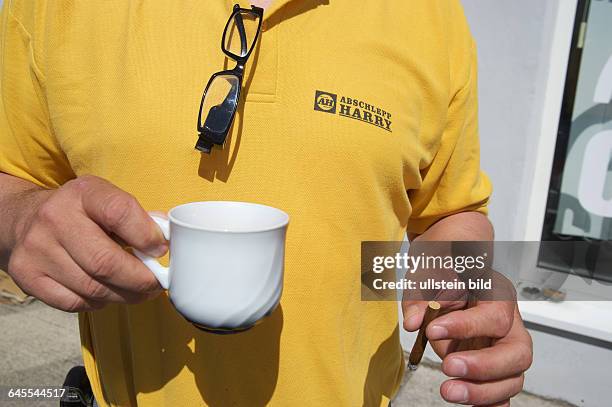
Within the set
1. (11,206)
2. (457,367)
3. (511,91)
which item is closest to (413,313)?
(457,367)

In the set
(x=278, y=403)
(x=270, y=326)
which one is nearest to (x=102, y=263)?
(x=270, y=326)

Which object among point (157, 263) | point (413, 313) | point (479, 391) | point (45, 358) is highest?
point (157, 263)

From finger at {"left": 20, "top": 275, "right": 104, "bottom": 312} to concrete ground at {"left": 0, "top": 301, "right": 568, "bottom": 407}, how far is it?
245 cm

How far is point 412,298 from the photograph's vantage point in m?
1.02

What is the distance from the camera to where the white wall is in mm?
2547

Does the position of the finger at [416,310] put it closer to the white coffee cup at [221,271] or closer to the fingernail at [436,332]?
the fingernail at [436,332]

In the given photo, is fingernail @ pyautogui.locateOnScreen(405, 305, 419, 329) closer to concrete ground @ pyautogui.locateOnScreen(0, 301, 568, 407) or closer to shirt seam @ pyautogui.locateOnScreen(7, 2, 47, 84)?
shirt seam @ pyautogui.locateOnScreen(7, 2, 47, 84)

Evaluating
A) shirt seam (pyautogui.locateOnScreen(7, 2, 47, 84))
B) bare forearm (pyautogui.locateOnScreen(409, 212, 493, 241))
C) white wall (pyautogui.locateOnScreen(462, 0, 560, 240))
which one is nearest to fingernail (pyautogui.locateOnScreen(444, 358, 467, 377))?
bare forearm (pyautogui.locateOnScreen(409, 212, 493, 241))

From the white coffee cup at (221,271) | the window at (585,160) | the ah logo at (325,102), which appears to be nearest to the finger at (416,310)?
the white coffee cup at (221,271)

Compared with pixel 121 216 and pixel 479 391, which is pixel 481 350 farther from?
pixel 121 216

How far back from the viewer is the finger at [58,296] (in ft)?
2.36

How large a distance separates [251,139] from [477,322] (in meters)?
0.53

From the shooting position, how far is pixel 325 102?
931mm

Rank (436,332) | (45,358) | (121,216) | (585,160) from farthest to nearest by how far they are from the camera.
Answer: (45,358) → (585,160) → (436,332) → (121,216)
